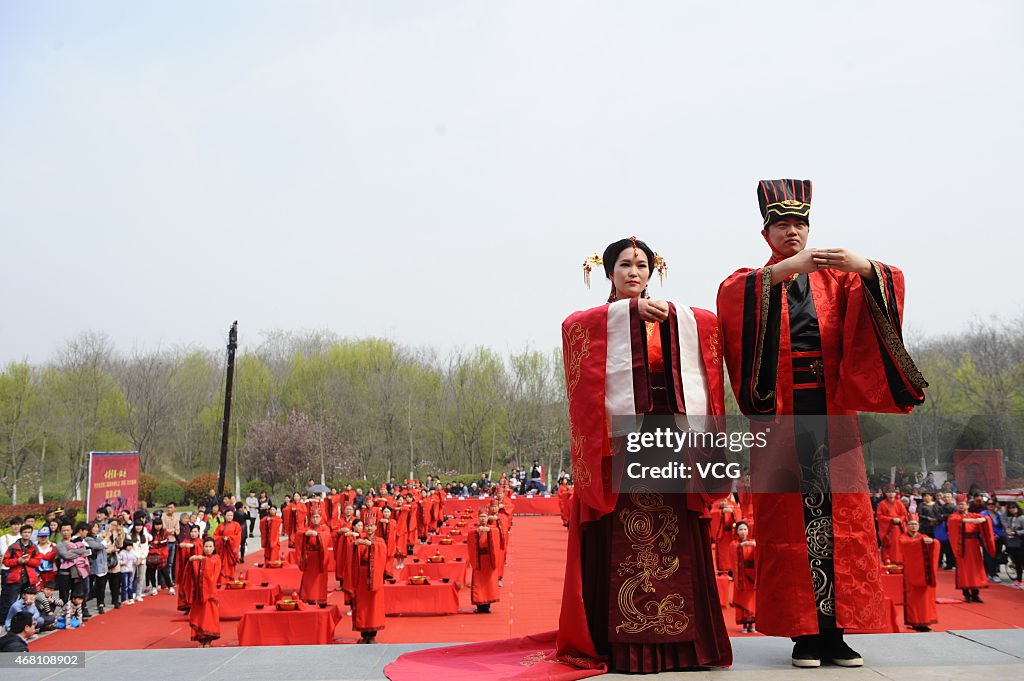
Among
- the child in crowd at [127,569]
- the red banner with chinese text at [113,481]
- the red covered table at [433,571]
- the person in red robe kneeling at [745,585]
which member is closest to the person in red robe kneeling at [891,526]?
the person in red robe kneeling at [745,585]

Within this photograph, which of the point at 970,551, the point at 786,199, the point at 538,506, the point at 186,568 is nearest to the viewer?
the point at 786,199

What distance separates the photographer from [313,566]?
12.6 meters

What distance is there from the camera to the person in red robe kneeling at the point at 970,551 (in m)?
11.8

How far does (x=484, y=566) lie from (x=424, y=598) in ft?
3.22

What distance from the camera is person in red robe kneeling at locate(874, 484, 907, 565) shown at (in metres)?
11.9

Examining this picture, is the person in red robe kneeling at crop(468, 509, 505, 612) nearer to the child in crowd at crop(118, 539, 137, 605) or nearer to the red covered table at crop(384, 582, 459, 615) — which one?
the red covered table at crop(384, 582, 459, 615)

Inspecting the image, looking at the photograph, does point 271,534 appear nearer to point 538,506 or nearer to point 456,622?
point 456,622

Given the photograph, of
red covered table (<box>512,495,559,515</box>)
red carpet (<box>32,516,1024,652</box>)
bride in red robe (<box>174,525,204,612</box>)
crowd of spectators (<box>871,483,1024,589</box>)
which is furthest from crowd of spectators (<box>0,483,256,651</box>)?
red covered table (<box>512,495,559,515</box>)

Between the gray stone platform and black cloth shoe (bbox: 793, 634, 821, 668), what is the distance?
46 mm

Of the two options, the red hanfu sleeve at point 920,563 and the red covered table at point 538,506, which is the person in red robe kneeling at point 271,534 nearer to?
the red hanfu sleeve at point 920,563

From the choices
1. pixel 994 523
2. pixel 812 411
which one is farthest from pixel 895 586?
pixel 812 411

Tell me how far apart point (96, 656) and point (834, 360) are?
4170 mm

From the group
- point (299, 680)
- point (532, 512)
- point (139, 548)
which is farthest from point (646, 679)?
point (532, 512)

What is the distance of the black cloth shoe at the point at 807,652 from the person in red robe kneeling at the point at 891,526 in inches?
346
